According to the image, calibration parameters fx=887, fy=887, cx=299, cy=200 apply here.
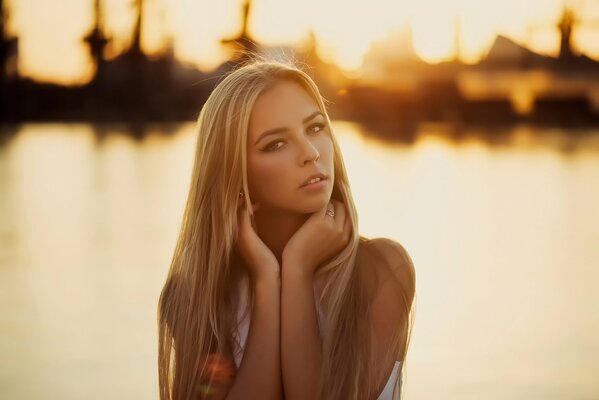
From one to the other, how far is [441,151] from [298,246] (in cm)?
1781

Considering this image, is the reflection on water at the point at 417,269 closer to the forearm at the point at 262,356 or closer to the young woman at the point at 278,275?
the young woman at the point at 278,275

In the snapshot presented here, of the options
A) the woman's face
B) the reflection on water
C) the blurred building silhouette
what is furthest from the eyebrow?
the blurred building silhouette

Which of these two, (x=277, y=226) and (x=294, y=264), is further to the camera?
(x=277, y=226)

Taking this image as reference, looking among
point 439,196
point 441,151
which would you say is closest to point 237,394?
point 439,196

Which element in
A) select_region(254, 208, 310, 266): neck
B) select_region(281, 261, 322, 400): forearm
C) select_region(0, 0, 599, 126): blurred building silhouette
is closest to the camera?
select_region(281, 261, 322, 400): forearm

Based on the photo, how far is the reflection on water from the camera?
4379 mm

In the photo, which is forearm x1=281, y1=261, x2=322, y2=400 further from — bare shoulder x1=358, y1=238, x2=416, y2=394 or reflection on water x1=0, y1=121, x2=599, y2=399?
reflection on water x1=0, y1=121, x2=599, y2=399

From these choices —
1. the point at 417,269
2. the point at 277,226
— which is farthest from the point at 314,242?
the point at 417,269

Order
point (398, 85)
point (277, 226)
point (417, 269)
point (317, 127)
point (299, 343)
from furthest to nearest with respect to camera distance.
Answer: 1. point (398, 85)
2. point (417, 269)
3. point (277, 226)
4. point (317, 127)
5. point (299, 343)

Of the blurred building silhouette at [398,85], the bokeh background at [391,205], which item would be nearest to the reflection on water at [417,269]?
the bokeh background at [391,205]

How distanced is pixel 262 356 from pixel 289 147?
1.41ft

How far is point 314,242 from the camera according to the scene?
1.85 m

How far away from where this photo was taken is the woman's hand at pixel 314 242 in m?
1.85

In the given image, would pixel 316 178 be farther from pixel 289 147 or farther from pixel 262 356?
pixel 262 356
